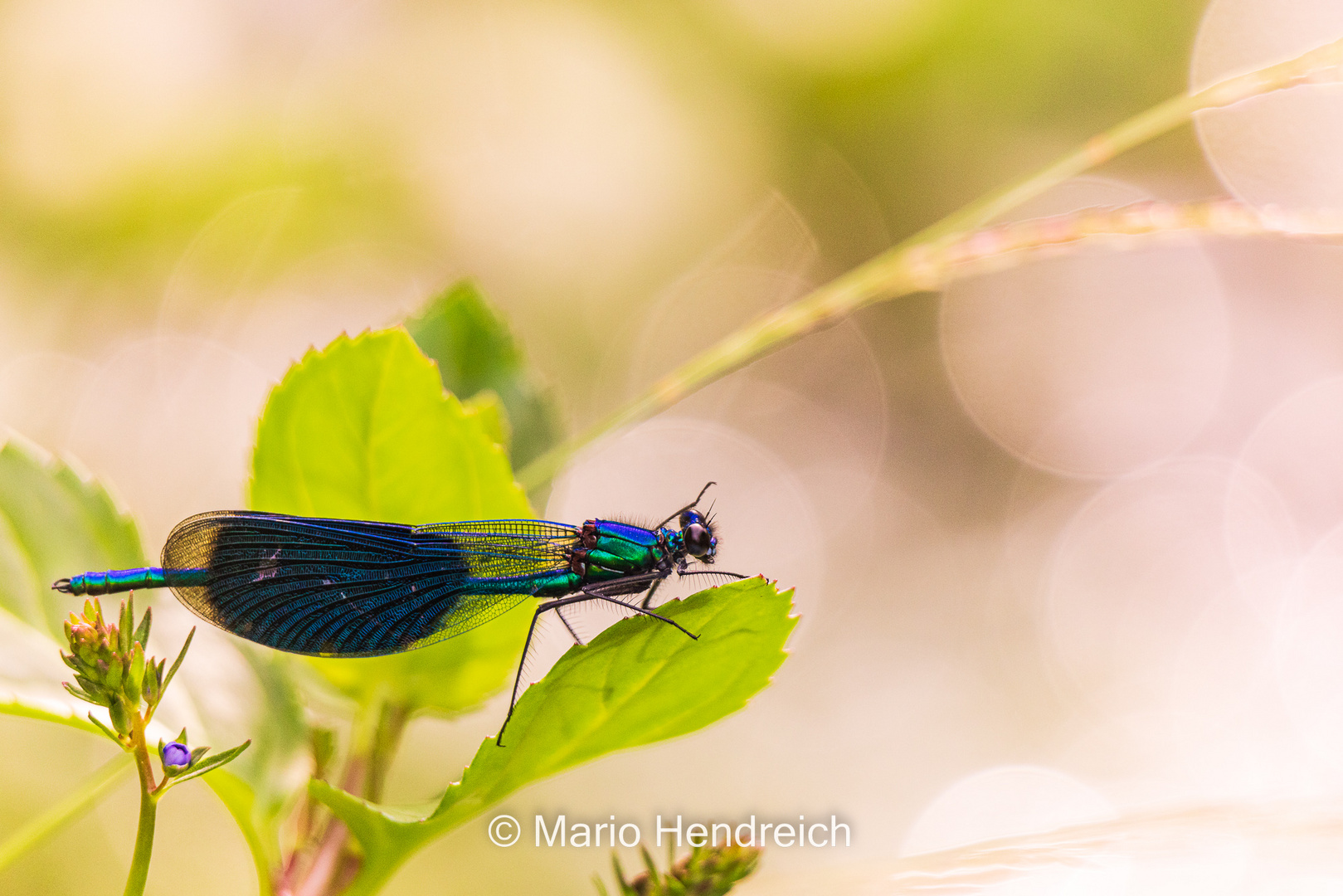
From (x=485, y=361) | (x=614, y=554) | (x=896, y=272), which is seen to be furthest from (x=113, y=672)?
(x=614, y=554)

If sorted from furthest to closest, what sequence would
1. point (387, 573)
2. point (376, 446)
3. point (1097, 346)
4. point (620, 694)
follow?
point (1097, 346) → point (387, 573) → point (376, 446) → point (620, 694)

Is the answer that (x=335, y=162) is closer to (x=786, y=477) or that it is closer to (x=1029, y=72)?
(x=786, y=477)

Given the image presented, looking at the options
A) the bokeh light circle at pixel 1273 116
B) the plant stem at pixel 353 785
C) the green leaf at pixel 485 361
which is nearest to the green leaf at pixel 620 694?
the plant stem at pixel 353 785

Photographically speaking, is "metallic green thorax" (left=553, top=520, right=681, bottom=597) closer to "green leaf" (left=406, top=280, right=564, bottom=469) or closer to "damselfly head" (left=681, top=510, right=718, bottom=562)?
"damselfly head" (left=681, top=510, right=718, bottom=562)

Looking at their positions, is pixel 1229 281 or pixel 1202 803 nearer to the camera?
pixel 1202 803

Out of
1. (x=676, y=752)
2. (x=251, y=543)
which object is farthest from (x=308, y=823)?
(x=676, y=752)

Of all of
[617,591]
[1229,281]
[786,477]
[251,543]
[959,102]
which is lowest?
[251,543]

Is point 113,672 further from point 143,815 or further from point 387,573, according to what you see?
point 387,573

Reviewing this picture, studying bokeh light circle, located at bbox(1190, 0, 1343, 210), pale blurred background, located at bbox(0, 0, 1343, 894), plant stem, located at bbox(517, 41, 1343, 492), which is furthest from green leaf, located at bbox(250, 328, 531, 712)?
bokeh light circle, located at bbox(1190, 0, 1343, 210)
